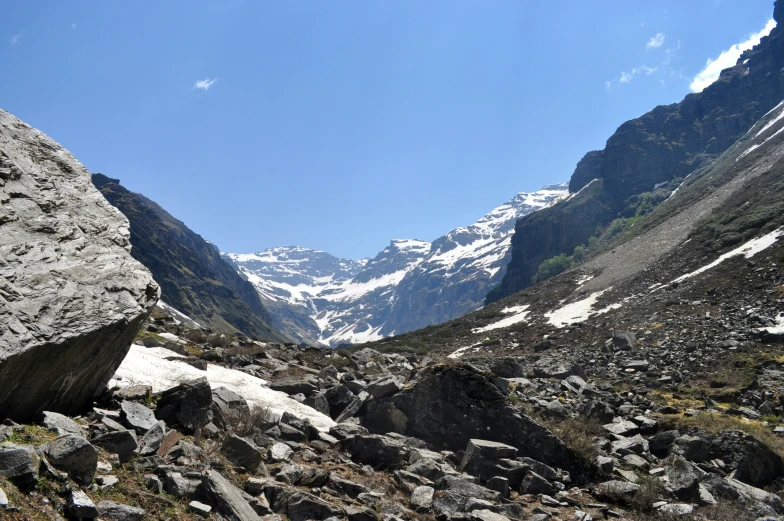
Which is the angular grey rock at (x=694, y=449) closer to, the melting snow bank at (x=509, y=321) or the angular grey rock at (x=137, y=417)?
the angular grey rock at (x=137, y=417)

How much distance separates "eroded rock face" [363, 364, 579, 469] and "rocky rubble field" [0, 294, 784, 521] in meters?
0.03

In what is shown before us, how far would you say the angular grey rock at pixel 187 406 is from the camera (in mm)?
7656

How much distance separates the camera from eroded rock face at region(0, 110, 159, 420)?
5.47 meters

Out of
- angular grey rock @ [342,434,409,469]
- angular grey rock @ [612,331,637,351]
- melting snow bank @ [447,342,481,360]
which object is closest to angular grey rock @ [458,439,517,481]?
angular grey rock @ [342,434,409,469]

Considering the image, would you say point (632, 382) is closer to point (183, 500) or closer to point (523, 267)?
point (183, 500)

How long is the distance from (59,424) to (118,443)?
2.78 ft

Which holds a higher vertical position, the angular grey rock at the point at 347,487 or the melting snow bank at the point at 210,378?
the melting snow bank at the point at 210,378

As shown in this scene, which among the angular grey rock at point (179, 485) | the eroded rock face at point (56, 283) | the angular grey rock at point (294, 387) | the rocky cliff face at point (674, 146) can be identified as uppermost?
the rocky cliff face at point (674, 146)

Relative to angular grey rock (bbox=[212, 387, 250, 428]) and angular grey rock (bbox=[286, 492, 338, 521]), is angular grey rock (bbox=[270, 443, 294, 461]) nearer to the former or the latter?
angular grey rock (bbox=[212, 387, 250, 428])

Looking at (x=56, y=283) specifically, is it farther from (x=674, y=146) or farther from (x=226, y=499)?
(x=674, y=146)

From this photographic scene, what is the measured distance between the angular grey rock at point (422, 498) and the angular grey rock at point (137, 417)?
161 inches

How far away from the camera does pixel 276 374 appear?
50.9ft

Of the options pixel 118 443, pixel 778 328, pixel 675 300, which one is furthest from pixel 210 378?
pixel 675 300

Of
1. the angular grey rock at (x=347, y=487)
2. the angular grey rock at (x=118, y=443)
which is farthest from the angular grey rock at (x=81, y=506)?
the angular grey rock at (x=347, y=487)
